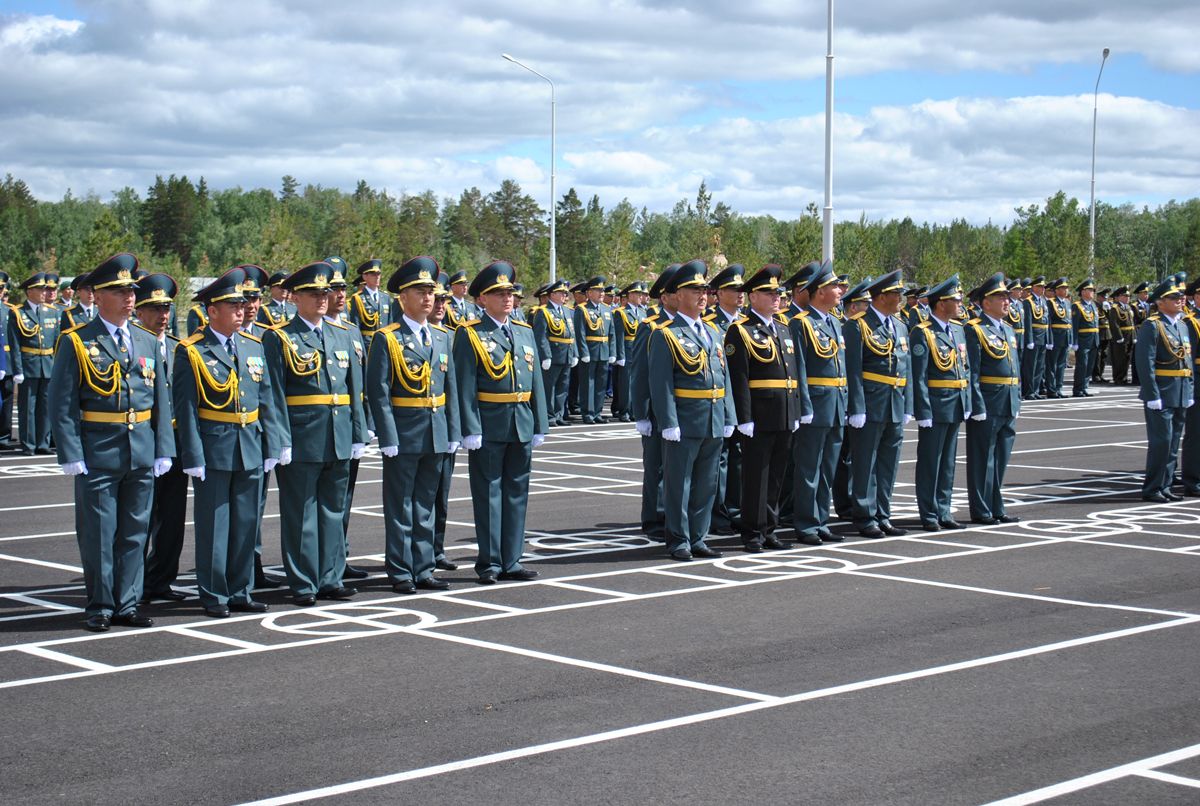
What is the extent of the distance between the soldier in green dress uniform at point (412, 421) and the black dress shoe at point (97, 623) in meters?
2.05

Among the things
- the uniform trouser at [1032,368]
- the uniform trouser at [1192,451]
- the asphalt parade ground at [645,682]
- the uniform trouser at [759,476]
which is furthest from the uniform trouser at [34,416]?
the uniform trouser at [1032,368]

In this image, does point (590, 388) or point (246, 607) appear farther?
point (590, 388)

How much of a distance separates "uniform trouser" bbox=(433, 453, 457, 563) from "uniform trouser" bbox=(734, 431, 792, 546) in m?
2.60

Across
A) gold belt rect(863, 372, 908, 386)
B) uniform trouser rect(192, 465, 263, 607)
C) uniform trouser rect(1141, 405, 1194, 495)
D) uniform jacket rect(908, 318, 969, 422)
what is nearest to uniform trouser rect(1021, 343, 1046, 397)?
uniform trouser rect(1141, 405, 1194, 495)

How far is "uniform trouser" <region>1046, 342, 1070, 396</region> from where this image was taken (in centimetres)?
3075

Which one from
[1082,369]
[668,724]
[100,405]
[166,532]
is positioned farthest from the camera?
[1082,369]

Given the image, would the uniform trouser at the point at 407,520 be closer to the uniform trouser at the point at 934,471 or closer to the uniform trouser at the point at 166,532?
the uniform trouser at the point at 166,532

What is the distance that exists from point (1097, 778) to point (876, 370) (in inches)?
288

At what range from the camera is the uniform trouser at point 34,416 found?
20688mm

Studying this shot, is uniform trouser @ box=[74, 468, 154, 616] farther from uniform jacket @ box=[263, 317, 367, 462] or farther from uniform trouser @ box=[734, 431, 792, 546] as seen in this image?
uniform trouser @ box=[734, 431, 792, 546]

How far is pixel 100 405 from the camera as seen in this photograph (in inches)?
378

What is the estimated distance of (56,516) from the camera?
14.4m

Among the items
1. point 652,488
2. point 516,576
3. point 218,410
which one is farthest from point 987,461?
point 218,410

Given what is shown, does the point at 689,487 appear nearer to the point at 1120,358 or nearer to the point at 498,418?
the point at 498,418
